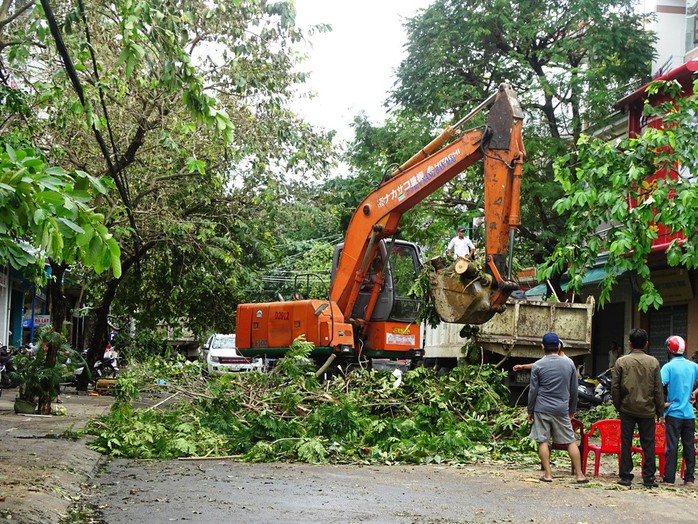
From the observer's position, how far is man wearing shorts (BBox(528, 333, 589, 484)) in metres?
10.7

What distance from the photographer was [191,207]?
2256 centimetres

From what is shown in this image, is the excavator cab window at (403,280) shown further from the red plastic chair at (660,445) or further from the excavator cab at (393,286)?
the red plastic chair at (660,445)

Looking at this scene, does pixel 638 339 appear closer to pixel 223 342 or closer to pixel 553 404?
pixel 553 404

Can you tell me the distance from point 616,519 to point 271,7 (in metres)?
11.0

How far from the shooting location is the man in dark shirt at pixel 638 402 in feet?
34.9

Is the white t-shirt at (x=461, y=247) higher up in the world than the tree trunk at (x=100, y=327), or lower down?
higher up

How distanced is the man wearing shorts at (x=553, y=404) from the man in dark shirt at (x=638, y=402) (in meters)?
0.47

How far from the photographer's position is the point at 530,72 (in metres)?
25.8

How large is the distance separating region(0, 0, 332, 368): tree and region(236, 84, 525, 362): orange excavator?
297 cm

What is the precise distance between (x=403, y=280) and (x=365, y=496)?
911cm

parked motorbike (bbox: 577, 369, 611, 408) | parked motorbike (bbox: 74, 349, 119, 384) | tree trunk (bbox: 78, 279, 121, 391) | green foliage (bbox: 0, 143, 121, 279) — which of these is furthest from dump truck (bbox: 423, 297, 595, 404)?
parked motorbike (bbox: 74, 349, 119, 384)

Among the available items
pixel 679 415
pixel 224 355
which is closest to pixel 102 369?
pixel 224 355

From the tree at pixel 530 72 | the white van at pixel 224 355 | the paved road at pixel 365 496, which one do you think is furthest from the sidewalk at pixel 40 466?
the white van at pixel 224 355

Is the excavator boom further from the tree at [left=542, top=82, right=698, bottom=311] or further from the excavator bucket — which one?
the tree at [left=542, top=82, right=698, bottom=311]
